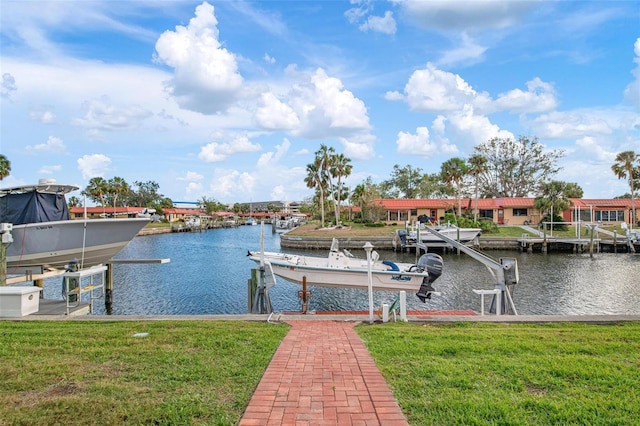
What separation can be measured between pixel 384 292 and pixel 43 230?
14.3 meters

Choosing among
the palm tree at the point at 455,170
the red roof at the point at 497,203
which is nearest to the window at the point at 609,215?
the red roof at the point at 497,203

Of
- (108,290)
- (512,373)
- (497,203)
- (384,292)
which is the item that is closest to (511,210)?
(497,203)

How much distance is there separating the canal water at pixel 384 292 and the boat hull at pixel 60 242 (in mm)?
2244

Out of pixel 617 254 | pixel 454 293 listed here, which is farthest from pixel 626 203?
pixel 454 293

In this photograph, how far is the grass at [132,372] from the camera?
429 cm

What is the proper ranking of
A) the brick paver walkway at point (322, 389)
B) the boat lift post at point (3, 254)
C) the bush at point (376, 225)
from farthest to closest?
1. the bush at point (376, 225)
2. the boat lift post at point (3, 254)
3. the brick paver walkway at point (322, 389)

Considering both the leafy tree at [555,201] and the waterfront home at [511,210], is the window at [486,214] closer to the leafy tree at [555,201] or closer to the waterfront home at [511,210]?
the waterfront home at [511,210]

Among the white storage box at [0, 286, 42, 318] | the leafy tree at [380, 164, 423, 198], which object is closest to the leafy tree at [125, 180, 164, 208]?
the leafy tree at [380, 164, 423, 198]

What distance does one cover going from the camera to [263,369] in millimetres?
5602

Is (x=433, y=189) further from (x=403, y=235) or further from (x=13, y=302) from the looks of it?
(x=13, y=302)

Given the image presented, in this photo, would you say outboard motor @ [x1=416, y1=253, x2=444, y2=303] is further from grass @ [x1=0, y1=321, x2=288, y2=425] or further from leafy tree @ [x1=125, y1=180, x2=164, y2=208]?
leafy tree @ [x1=125, y1=180, x2=164, y2=208]

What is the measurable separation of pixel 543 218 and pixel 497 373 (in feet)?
171

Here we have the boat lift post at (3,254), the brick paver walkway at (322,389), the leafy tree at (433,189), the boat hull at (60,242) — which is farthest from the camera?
the leafy tree at (433,189)

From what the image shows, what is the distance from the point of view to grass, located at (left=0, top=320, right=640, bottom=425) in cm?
428
